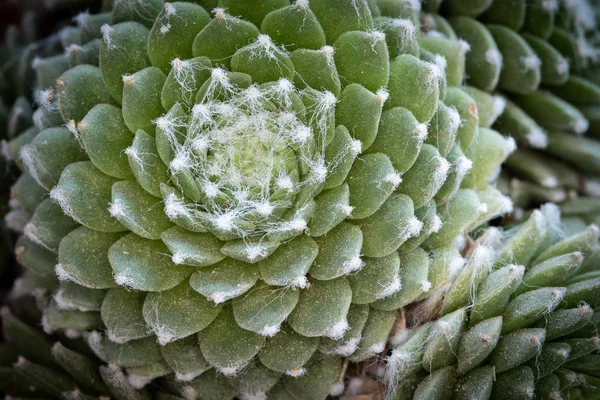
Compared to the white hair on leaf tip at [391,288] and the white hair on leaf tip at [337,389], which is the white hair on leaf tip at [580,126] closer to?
the white hair on leaf tip at [391,288]

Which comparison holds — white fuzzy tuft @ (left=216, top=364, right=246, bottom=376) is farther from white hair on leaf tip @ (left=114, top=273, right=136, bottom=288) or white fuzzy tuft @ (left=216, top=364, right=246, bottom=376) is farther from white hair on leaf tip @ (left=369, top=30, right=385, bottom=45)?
white hair on leaf tip @ (left=369, top=30, right=385, bottom=45)

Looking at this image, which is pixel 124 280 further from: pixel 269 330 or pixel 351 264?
pixel 351 264

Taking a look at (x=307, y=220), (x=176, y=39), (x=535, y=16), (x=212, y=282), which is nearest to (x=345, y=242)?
(x=307, y=220)

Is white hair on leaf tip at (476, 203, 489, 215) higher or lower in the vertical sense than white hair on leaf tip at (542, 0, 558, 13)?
lower

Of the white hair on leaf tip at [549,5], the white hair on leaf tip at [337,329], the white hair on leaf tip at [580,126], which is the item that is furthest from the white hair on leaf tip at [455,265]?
the white hair on leaf tip at [549,5]

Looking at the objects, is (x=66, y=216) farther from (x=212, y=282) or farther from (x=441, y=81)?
(x=441, y=81)

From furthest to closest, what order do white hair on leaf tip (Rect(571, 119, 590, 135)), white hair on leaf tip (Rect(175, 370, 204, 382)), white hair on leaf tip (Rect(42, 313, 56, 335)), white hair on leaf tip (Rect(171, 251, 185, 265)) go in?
white hair on leaf tip (Rect(571, 119, 590, 135)), white hair on leaf tip (Rect(42, 313, 56, 335)), white hair on leaf tip (Rect(175, 370, 204, 382)), white hair on leaf tip (Rect(171, 251, 185, 265))

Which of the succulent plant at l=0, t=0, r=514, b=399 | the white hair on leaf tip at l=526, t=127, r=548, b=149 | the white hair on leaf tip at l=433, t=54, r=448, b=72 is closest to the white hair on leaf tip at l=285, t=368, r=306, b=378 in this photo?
the succulent plant at l=0, t=0, r=514, b=399

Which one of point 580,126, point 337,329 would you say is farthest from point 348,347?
point 580,126
